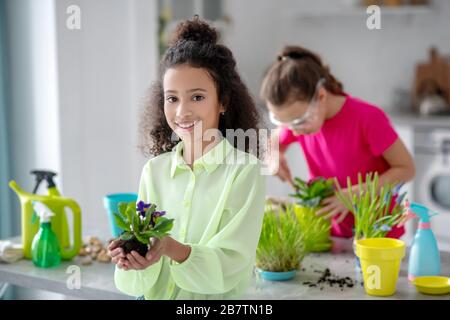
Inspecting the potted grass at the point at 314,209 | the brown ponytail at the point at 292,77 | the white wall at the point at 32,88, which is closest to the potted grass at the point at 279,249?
the potted grass at the point at 314,209

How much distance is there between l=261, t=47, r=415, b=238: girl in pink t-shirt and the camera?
85.0 inches

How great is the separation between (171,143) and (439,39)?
330 cm

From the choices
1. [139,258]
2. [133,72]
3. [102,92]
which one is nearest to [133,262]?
[139,258]

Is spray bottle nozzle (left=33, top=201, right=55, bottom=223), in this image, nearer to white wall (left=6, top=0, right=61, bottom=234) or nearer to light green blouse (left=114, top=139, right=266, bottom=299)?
light green blouse (left=114, top=139, right=266, bottom=299)

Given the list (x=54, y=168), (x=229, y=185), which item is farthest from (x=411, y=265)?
(x=54, y=168)

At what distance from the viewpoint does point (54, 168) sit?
3.14 m

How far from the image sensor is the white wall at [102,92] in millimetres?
3176

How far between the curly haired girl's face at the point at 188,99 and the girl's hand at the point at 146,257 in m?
0.26

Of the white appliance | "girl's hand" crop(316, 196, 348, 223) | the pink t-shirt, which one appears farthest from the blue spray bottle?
the white appliance

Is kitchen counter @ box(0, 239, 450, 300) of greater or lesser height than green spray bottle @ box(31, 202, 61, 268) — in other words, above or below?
below

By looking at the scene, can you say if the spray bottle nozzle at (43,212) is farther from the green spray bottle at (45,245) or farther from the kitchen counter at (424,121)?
the kitchen counter at (424,121)

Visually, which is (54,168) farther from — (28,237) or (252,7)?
(252,7)

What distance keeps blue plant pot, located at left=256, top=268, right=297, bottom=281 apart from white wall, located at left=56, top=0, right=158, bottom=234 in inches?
55.4

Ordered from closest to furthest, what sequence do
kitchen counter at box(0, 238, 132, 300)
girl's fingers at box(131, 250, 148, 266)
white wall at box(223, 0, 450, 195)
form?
girl's fingers at box(131, 250, 148, 266), kitchen counter at box(0, 238, 132, 300), white wall at box(223, 0, 450, 195)
